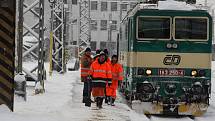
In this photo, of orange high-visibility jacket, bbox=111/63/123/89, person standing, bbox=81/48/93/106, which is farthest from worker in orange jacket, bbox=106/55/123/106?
Answer: person standing, bbox=81/48/93/106

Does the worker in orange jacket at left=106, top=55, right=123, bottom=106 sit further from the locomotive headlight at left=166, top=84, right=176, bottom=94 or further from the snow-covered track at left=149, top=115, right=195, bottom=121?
the locomotive headlight at left=166, top=84, right=176, bottom=94

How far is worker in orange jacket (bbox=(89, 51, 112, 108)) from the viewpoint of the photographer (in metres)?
15.6

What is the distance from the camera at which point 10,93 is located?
13.1 meters

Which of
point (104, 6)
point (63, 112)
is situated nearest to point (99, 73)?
point (63, 112)

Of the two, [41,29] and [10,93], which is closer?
[10,93]

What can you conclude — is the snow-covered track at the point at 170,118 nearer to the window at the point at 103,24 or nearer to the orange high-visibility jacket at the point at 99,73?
the orange high-visibility jacket at the point at 99,73

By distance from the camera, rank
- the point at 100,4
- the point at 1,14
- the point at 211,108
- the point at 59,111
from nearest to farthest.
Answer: the point at 1,14, the point at 59,111, the point at 211,108, the point at 100,4

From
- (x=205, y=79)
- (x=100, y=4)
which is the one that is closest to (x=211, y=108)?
(x=205, y=79)

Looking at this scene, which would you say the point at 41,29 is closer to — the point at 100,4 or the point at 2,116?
the point at 2,116

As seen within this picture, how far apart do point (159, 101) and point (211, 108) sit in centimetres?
324

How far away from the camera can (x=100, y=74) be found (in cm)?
1558

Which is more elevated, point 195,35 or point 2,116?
point 195,35

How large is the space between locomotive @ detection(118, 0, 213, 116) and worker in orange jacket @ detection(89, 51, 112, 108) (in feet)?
2.44

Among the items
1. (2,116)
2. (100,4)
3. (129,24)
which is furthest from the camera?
(100,4)
